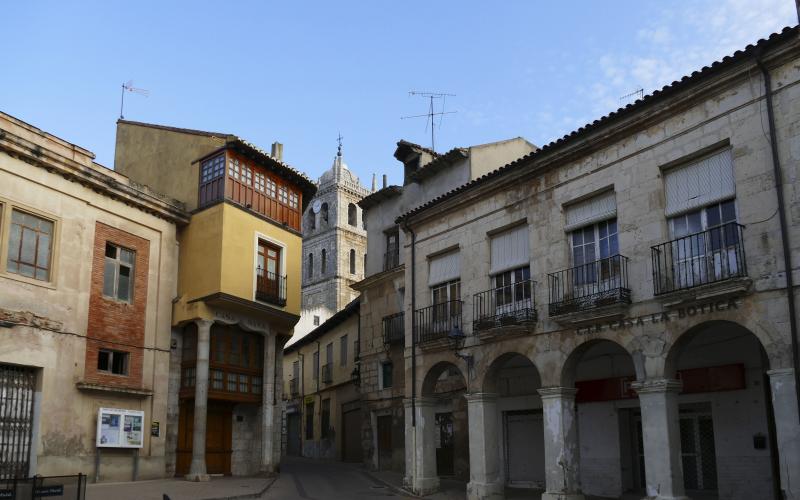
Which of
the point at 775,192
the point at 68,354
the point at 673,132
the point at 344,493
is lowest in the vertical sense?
the point at 344,493

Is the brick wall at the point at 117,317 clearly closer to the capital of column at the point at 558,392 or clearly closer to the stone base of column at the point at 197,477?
the stone base of column at the point at 197,477

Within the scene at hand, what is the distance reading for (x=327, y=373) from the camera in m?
37.2

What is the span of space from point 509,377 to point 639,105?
9.50 meters

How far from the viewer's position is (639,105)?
1541cm

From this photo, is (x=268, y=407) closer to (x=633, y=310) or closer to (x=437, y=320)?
(x=437, y=320)

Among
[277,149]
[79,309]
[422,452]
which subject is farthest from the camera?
[277,149]

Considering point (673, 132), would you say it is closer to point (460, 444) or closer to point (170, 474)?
point (460, 444)

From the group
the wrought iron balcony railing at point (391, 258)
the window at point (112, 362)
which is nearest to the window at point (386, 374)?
the wrought iron balcony railing at point (391, 258)

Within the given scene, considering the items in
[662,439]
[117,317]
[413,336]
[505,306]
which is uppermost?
[117,317]

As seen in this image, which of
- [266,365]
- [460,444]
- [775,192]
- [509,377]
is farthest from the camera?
[266,365]

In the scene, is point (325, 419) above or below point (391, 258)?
below

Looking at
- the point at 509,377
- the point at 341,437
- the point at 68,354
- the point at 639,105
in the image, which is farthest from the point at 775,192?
the point at 341,437

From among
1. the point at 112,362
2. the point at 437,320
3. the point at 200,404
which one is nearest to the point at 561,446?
the point at 437,320

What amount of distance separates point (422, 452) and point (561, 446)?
4880mm
